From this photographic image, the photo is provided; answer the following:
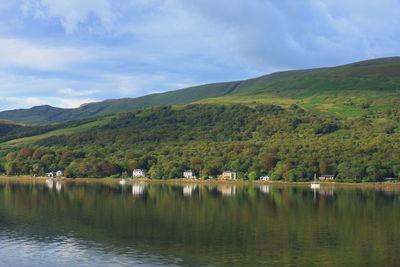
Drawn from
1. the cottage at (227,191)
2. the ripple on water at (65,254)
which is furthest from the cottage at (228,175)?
the ripple on water at (65,254)

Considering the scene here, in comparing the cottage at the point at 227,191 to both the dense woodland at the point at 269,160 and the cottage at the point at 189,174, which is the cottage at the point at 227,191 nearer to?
the dense woodland at the point at 269,160

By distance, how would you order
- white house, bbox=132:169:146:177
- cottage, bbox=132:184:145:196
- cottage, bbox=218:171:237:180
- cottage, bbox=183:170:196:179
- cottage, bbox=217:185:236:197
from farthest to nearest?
white house, bbox=132:169:146:177, cottage, bbox=183:170:196:179, cottage, bbox=218:171:237:180, cottage, bbox=132:184:145:196, cottage, bbox=217:185:236:197

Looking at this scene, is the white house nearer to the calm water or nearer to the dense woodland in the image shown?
the dense woodland

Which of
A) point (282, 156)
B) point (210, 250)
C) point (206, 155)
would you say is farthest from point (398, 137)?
point (210, 250)

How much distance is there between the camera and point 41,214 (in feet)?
205

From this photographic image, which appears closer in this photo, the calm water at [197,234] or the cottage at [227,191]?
the calm water at [197,234]

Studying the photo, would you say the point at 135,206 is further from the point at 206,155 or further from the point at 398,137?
the point at 398,137

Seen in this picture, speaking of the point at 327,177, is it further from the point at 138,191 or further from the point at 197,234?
the point at 197,234

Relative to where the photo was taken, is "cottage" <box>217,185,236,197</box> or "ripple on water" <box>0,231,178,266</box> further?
"cottage" <box>217,185,236,197</box>

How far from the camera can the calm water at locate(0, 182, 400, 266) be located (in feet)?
119

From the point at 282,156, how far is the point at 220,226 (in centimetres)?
10552

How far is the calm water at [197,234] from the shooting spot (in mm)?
36219

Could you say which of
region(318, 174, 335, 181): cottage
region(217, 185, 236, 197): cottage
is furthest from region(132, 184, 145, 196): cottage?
region(318, 174, 335, 181): cottage

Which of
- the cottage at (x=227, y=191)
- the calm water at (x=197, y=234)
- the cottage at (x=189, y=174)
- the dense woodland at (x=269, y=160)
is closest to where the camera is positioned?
the calm water at (x=197, y=234)
